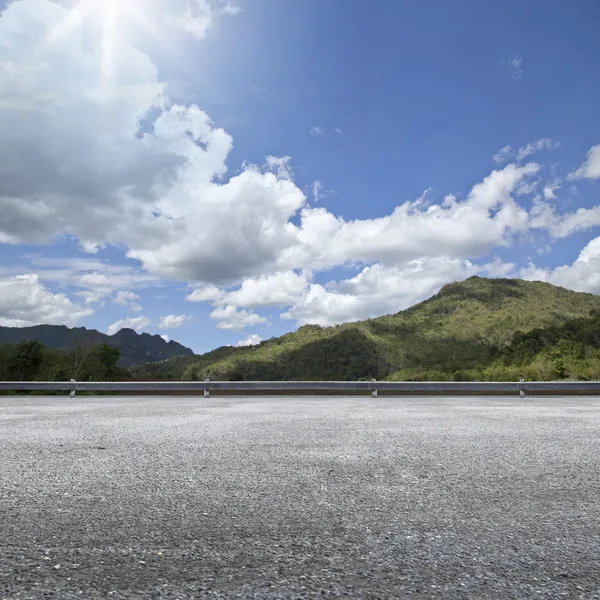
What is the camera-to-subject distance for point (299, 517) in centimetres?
359

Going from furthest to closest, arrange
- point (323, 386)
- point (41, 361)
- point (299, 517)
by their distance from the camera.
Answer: point (41, 361)
point (323, 386)
point (299, 517)

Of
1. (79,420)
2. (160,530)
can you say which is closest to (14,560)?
(160,530)

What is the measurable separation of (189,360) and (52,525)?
141 meters

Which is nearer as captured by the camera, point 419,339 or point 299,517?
point 299,517

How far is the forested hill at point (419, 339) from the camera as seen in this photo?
307ft

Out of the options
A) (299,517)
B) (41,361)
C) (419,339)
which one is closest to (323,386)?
(299,517)

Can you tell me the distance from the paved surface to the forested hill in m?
64.1

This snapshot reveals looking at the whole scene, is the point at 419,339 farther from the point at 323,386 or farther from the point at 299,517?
the point at 299,517

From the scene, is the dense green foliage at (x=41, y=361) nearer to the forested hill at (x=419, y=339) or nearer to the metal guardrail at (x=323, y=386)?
the metal guardrail at (x=323, y=386)

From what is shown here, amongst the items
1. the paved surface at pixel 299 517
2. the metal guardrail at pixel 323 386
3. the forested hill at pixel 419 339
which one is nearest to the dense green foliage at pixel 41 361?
the metal guardrail at pixel 323 386

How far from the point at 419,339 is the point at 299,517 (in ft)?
363

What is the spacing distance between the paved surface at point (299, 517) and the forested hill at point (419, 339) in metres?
64.1

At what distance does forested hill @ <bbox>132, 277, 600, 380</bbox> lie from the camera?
307 ft

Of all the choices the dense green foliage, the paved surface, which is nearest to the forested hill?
the dense green foliage
